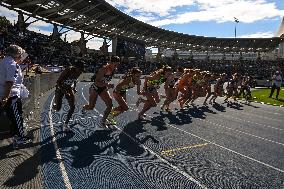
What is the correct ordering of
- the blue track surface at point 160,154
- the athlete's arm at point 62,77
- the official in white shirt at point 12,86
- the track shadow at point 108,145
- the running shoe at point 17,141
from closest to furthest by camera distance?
the blue track surface at point 160,154, the official in white shirt at point 12,86, the track shadow at point 108,145, the running shoe at point 17,141, the athlete's arm at point 62,77

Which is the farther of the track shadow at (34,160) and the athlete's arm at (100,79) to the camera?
the athlete's arm at (100,79)

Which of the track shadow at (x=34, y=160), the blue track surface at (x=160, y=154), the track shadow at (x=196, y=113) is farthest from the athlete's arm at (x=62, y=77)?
the track shadow at (x=196, y=113)

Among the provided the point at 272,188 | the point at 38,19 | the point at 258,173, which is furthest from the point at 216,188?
the point at 38,19

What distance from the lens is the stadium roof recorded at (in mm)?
40594

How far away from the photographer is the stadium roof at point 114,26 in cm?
4059

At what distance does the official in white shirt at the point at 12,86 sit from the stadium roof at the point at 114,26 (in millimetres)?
31358

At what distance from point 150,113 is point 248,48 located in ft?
253

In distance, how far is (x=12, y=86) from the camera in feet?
23.9

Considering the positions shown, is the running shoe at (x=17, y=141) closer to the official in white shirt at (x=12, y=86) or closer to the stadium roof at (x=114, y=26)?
the official in white shirt at (x=12, y=86)

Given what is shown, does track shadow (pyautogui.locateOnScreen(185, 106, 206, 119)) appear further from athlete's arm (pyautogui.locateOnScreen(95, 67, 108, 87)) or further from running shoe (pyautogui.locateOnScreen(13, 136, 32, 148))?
running shoe (pyautogui.locateOnScreen(13, 136, 32, 148))

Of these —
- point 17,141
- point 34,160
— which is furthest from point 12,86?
point 34,160

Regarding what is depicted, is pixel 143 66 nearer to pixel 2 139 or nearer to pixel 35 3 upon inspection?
pixel 35 3

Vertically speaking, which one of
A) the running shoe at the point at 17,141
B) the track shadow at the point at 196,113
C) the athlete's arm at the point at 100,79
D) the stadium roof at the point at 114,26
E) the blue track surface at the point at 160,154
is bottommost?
the track shadow at the point at 196,113

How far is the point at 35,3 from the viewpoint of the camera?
37.0 metres
